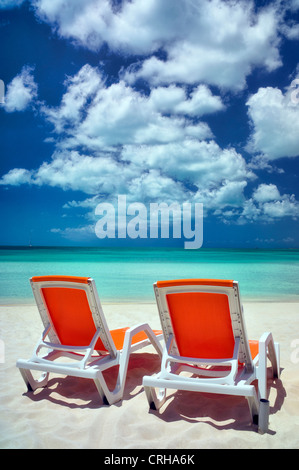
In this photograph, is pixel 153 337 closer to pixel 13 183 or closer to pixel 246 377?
pixel 246 377

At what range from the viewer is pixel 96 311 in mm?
3109

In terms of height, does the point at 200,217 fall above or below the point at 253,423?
above

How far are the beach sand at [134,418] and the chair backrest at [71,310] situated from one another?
0.50 metres

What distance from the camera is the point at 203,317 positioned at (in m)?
2.87

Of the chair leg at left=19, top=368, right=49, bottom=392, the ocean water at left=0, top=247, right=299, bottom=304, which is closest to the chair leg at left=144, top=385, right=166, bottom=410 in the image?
the chair leg at left=19, top=368, right=49, bottom=392

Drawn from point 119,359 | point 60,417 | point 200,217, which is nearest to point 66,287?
point 119,359

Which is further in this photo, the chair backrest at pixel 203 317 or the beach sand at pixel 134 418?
the chair backrest at pixel 203 317

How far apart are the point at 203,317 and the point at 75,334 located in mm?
1242

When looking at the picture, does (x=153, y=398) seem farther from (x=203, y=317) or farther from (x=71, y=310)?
(x=71, y=310)

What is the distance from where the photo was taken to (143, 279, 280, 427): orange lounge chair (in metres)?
2.68

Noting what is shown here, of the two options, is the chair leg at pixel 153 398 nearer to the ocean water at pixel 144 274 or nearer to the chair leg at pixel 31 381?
the chair leg at pixel 31 381

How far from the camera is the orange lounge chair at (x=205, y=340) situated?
8.78 ft

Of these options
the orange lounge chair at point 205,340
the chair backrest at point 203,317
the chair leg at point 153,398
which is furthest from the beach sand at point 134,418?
the chair backrest at point 203,317
